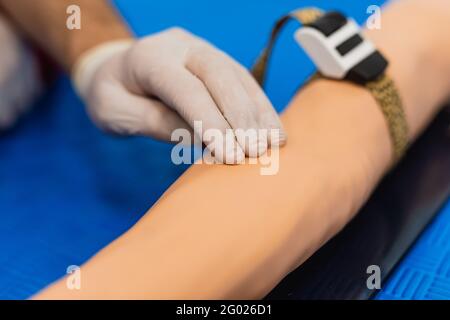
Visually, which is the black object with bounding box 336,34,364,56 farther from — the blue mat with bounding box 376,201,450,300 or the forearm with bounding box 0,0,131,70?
the forearm with bounding box 0,0,131,70

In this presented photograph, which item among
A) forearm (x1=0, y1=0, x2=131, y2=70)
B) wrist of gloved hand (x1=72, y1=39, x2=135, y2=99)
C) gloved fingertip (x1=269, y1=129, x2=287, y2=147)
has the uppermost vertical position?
forearm (x1=0, y1=0, x2=131, y2=70)

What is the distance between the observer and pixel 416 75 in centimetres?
86

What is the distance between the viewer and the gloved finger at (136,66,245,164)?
69 cm

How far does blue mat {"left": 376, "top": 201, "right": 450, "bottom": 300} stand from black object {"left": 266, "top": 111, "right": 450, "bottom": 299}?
12mm

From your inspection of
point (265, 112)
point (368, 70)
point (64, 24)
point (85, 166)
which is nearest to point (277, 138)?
point (265, 112)

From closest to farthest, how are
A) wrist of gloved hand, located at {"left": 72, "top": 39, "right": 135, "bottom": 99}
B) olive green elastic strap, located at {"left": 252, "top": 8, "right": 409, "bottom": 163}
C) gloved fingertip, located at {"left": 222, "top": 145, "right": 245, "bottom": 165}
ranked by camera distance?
gloved fingertip, located at {"left": 222, "top": 145, "right": 245, "bottom": 165} < olive green elastic strap, located at {"left": 252, "top": 8, "right": 409, "bottom": 163} < wrist of gloved hand, located at {"left": 72, "top": 39, "right": 135, "bottom": 99}

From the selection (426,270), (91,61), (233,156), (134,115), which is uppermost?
(91,61)

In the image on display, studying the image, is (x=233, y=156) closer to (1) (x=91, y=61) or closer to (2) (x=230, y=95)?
(2) (x=230, y=95)

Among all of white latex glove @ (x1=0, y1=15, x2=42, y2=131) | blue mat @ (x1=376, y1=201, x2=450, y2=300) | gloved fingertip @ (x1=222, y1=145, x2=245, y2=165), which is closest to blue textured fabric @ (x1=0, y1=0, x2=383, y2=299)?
white latex glove @ (x1=0, y1=15, x2=42, y2=131)

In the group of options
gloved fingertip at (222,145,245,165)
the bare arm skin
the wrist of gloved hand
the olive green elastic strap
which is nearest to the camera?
the bare arm skin

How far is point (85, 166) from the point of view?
100 cm

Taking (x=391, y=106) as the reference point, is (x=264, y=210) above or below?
below

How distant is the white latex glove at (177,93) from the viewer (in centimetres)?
72

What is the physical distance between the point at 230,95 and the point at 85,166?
14.0 inches
